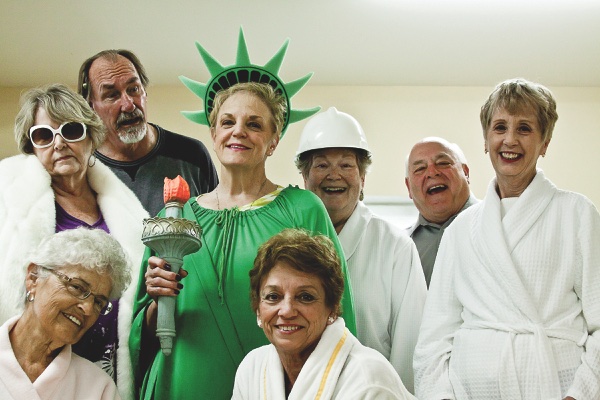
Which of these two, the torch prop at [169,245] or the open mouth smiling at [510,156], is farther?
the open mouth smiling at [510,156]

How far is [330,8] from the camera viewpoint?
4152mm

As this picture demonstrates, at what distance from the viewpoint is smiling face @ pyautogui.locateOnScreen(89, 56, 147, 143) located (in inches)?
119

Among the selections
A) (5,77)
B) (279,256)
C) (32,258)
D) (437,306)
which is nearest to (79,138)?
(32,258)

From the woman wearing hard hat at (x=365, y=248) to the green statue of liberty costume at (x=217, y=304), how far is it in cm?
41

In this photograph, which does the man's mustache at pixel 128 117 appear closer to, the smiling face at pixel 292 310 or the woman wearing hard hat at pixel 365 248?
the woman wearing hard hat at pixel 365 248

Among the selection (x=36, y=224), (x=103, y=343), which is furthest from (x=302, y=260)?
(x=36, y=224)

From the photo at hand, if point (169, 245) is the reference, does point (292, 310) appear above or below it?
below

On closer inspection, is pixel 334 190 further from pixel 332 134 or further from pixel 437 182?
pixel 437 182

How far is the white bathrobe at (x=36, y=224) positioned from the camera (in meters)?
2.12

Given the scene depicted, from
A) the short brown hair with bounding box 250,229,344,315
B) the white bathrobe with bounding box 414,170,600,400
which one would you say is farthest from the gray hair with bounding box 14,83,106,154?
the white bathrobe with bounding box 414,170,600,400

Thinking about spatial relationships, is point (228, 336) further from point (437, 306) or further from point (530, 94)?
point (530, 94)

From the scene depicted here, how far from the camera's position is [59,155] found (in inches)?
93.0

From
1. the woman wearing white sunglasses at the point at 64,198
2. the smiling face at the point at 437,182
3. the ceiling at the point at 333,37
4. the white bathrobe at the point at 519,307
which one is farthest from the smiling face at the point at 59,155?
the ceiling at the point at 333,37

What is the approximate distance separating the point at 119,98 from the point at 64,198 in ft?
2.54
